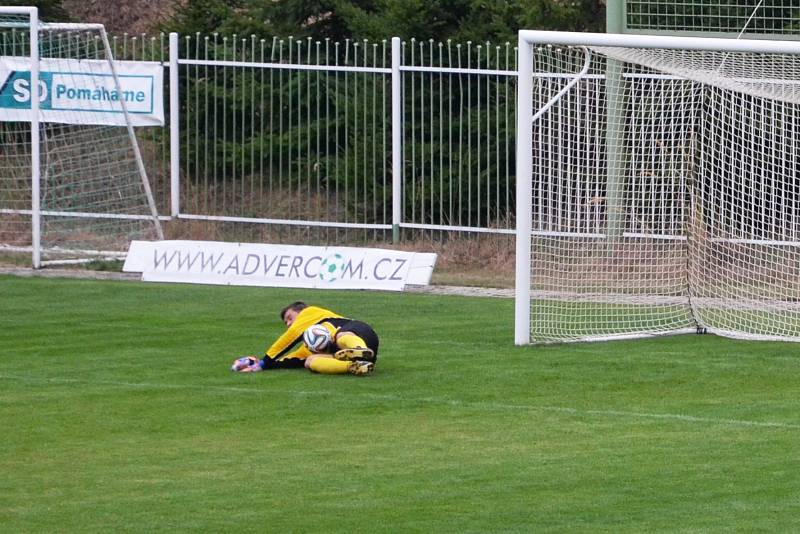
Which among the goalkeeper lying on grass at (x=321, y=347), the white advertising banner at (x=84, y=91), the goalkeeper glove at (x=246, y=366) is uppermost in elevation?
the white advertising banner at (x=84, y=91)

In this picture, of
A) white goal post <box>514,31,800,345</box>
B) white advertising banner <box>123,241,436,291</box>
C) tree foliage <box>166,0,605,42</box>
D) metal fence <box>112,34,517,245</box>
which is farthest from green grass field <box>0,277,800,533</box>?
tree foliage <box>166,0,605,42</box>

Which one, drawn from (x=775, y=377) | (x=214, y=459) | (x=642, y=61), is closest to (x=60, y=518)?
(x=214, y=459)

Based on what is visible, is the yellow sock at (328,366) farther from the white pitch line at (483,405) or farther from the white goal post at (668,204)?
the white goal post at (668,204)

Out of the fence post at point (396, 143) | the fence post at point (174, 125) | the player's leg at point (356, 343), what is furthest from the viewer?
the fence post at point (174, 125)

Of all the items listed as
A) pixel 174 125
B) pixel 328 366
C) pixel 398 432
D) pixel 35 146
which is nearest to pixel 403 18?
pixel 174 125

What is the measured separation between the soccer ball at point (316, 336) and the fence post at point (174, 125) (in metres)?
8.35

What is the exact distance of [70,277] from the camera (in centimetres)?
1877

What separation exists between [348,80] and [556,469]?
12.1m

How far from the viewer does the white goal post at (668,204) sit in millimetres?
14430

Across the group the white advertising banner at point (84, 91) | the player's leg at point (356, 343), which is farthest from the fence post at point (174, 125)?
the player's leg at point (356, 343)

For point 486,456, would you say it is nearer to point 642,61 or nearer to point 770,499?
point 770,499

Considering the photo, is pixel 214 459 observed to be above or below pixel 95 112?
below

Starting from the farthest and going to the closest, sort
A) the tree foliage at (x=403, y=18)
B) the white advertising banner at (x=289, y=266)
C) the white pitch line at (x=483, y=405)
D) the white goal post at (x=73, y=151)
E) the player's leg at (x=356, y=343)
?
the tree foliage at (x=403, y=18) → the white goal post at (x=73, y=151) → the white advertising banner at (x=289, y=266) → the player's leg at (x=356, y=343) → the white pitch line at (x=483, y=405)

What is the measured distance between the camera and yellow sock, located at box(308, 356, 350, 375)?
12.3m
